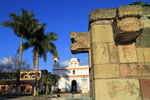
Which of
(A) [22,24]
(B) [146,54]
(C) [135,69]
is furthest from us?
(A) [22,24]

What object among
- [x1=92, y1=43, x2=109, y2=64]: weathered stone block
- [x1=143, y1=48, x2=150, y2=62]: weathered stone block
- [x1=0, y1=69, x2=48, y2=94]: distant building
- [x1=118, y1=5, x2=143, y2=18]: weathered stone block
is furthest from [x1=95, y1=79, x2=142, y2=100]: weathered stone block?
[x1=0, y1=69, x2=48, y2=94]: distant building

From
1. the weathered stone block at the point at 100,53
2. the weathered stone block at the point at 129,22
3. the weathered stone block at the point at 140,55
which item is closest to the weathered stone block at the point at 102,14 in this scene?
the weathered stone block at the point at 129,22

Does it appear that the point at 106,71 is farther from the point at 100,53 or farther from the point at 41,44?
the point at 41,44

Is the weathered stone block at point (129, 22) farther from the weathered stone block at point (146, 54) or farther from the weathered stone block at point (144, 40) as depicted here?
the weathered stone block at point (146, 54)

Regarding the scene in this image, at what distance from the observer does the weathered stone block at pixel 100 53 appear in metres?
2.75

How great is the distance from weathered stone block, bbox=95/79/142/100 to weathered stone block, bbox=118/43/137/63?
0.42m

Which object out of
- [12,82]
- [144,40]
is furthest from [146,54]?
[12,82]

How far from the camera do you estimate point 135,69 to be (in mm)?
2670

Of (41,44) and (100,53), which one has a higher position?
(41,44)

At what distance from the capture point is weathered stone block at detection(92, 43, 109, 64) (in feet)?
9.02

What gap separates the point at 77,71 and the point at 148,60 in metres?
37.2

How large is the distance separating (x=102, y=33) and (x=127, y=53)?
69 cm

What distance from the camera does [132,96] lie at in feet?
8.24

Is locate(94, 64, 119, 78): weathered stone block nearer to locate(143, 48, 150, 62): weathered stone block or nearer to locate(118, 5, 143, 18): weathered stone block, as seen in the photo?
locate(143, 48, 150, 62): weathered stone block
